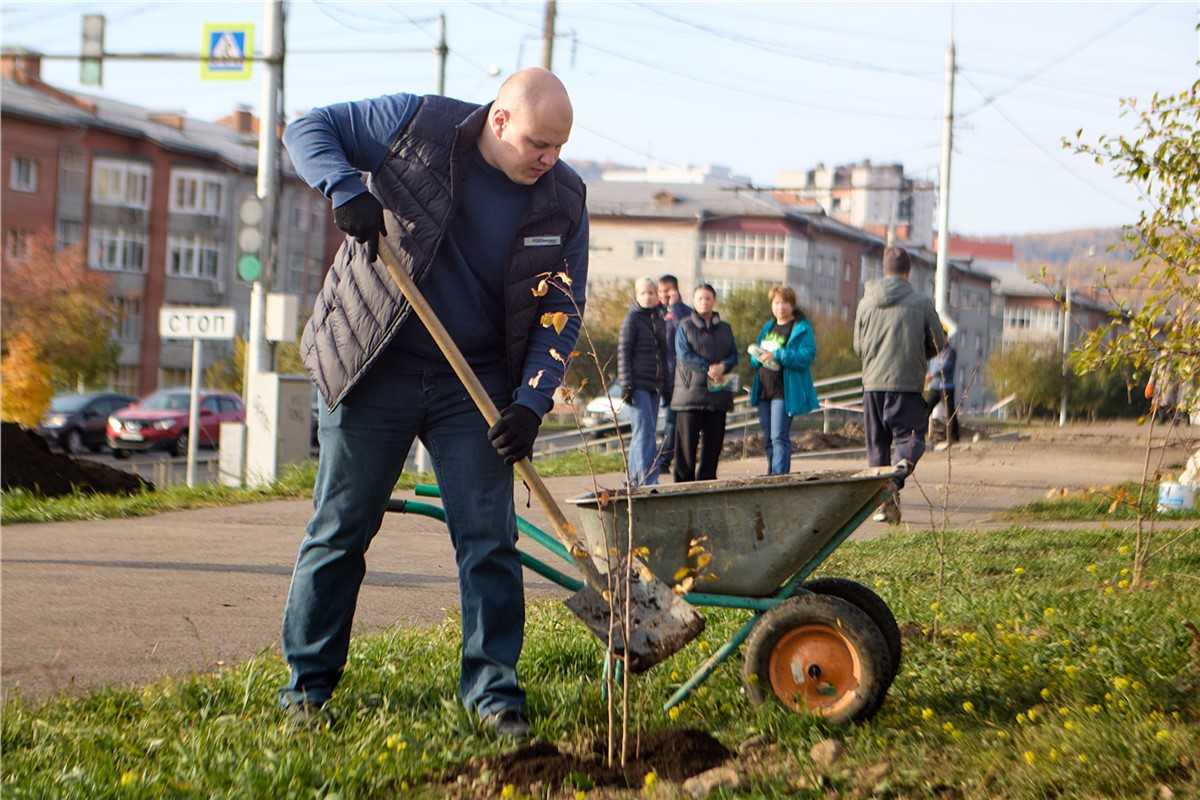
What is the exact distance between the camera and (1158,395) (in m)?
6.34

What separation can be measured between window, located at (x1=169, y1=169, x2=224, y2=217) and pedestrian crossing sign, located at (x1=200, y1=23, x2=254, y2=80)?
45.7 metres

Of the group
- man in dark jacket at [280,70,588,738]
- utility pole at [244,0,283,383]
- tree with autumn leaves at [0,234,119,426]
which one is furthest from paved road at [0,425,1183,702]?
tree with autumn leaves at [0,234,119,426]

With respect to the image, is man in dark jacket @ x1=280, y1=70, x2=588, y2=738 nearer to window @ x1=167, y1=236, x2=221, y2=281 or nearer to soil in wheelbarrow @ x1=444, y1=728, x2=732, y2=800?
soil in wheelbarrow @ x1=444, y1=728, x2=732, y2=800

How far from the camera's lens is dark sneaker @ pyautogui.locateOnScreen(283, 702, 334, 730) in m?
3.79

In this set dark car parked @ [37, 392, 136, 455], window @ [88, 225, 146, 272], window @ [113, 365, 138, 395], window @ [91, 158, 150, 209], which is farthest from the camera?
window @ [113, 365, 138, 395]

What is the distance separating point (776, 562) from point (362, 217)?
1503 millimetres

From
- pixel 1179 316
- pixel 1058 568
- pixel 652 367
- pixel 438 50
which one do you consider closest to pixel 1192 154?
pixel 1179 316

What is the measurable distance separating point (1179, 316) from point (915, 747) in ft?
11.3

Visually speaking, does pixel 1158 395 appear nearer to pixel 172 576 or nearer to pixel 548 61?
pixel 172 576

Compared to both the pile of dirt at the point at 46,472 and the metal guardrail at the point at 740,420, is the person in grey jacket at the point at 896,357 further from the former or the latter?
the metal guardrail at the point at 740,420

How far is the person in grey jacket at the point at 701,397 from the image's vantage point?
35.2ft

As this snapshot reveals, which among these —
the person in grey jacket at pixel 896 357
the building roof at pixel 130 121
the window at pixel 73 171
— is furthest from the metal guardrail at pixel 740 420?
the window at pixel 73 171

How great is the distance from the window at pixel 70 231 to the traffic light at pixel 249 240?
44542 mm

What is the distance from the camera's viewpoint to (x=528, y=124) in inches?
149
